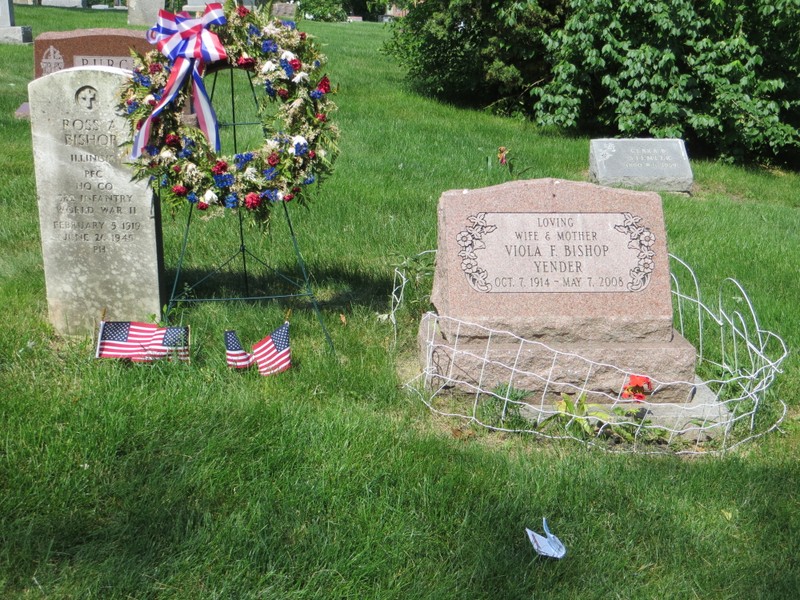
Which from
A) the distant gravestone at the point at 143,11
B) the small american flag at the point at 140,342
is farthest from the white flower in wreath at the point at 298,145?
the distant gravestone at the point at 143,11

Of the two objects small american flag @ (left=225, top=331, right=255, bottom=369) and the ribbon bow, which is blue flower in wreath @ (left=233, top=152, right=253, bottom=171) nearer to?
the ribbon bow

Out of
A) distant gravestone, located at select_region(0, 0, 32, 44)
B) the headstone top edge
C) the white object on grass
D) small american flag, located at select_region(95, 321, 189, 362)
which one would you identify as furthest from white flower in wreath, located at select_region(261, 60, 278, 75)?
distant gravestone, located at select_region(0, 0, 32, 44)

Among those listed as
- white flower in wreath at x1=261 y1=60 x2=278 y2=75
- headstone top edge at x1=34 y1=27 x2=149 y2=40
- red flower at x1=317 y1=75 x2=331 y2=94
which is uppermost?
white flower in wreath at x1=261 y1=60 x2=278 y2=75

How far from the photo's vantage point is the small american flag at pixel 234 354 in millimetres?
4605

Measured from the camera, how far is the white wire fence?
4.38 m

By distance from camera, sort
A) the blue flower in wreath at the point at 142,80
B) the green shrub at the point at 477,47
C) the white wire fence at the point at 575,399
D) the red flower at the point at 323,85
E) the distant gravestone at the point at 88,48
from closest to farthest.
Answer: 1. the white wire fence at the point at 575,399
2. the blue flower in wreath at the point at 142,80
3. the red flower at the point at 323,85
4. the distant gravestone at the point at 88,48
5. the green shrub at the point at 477,47

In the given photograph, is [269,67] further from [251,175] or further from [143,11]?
[143,11]

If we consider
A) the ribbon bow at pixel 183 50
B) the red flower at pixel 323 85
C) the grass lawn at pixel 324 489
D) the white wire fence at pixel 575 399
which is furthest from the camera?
the red flower at pixel 323 85

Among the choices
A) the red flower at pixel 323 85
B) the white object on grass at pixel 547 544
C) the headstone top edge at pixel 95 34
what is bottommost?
the white object on grass at pixel 547 544

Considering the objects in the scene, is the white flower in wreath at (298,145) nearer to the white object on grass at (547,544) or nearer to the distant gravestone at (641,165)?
the white object on grass at (547,544)

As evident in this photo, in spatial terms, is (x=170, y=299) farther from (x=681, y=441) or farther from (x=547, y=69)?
(x=547, y=69)

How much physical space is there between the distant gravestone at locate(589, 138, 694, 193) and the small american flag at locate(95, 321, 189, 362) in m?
7.03

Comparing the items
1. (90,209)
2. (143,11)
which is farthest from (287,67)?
(143,11)

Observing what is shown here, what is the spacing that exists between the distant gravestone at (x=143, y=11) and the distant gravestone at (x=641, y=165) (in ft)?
51.6
